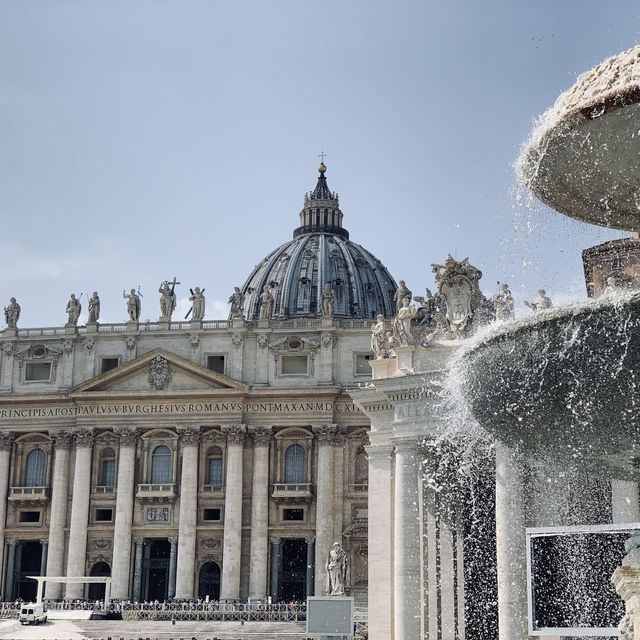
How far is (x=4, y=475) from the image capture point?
2896 inches

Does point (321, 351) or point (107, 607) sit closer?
point (107, 607)

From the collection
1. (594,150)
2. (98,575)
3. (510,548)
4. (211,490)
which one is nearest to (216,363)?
(211,490)

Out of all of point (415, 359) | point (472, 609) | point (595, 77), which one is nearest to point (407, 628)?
point (472, 609)

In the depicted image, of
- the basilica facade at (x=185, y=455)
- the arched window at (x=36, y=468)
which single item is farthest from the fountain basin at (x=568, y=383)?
the arched window at (x=36, y=468)

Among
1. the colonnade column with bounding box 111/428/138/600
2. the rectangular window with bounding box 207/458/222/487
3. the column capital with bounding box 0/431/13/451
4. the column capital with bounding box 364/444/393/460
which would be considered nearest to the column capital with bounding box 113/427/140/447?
the colonnade column with bounding box 111/428/138/600

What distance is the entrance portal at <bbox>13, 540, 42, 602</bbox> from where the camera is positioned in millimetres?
73438

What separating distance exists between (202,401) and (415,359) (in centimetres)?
4435

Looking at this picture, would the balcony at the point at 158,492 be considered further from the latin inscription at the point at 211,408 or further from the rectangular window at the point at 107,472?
the latin inscription at the point at 211,408

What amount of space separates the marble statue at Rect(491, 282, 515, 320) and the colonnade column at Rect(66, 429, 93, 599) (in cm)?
4835

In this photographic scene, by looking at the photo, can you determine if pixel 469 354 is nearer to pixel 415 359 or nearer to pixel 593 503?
pixel 593 503

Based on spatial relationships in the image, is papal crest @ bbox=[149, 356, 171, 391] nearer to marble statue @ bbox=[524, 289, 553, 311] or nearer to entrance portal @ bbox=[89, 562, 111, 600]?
entrance portal @ bbox=[89, 562, 111, 600]

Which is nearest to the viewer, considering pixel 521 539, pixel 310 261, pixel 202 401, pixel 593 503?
pixel 521 539

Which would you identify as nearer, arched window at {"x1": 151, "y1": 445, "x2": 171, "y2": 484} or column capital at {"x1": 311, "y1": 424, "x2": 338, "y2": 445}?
column capital at {"x1": 311, "y1": 424, "x2": 338, "y2": 445}

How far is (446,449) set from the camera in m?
27.6
